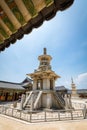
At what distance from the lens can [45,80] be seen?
21500 millimetres

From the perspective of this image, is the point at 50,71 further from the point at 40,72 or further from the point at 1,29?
the point at 1,29

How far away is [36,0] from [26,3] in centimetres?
20

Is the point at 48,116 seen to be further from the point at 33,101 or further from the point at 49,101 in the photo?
the point at 49,101

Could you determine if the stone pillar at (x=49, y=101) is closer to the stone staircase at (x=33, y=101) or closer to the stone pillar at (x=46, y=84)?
the stone pillar at (x=46, y=84)

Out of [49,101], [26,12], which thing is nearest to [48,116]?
[49,101]

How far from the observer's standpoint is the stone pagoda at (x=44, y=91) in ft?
63.0

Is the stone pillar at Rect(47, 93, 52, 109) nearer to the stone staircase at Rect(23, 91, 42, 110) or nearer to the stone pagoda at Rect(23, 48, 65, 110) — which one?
the stone pagoda at Rect(23, 48, 65, 110)

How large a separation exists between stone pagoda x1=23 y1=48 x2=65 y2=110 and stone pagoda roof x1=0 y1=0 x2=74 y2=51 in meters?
16.2

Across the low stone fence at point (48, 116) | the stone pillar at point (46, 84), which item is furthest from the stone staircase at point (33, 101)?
the low stone fence at point (48, 116)

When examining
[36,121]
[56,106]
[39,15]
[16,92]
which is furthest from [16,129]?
[16,92]

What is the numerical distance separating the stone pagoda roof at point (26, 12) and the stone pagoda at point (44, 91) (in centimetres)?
1619

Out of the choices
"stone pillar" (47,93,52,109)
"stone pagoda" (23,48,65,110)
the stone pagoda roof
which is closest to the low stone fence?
"stone pagoda" (23,48,65,110)

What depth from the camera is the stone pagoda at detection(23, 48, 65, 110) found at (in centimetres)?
1919

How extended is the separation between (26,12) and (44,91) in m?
19.1
